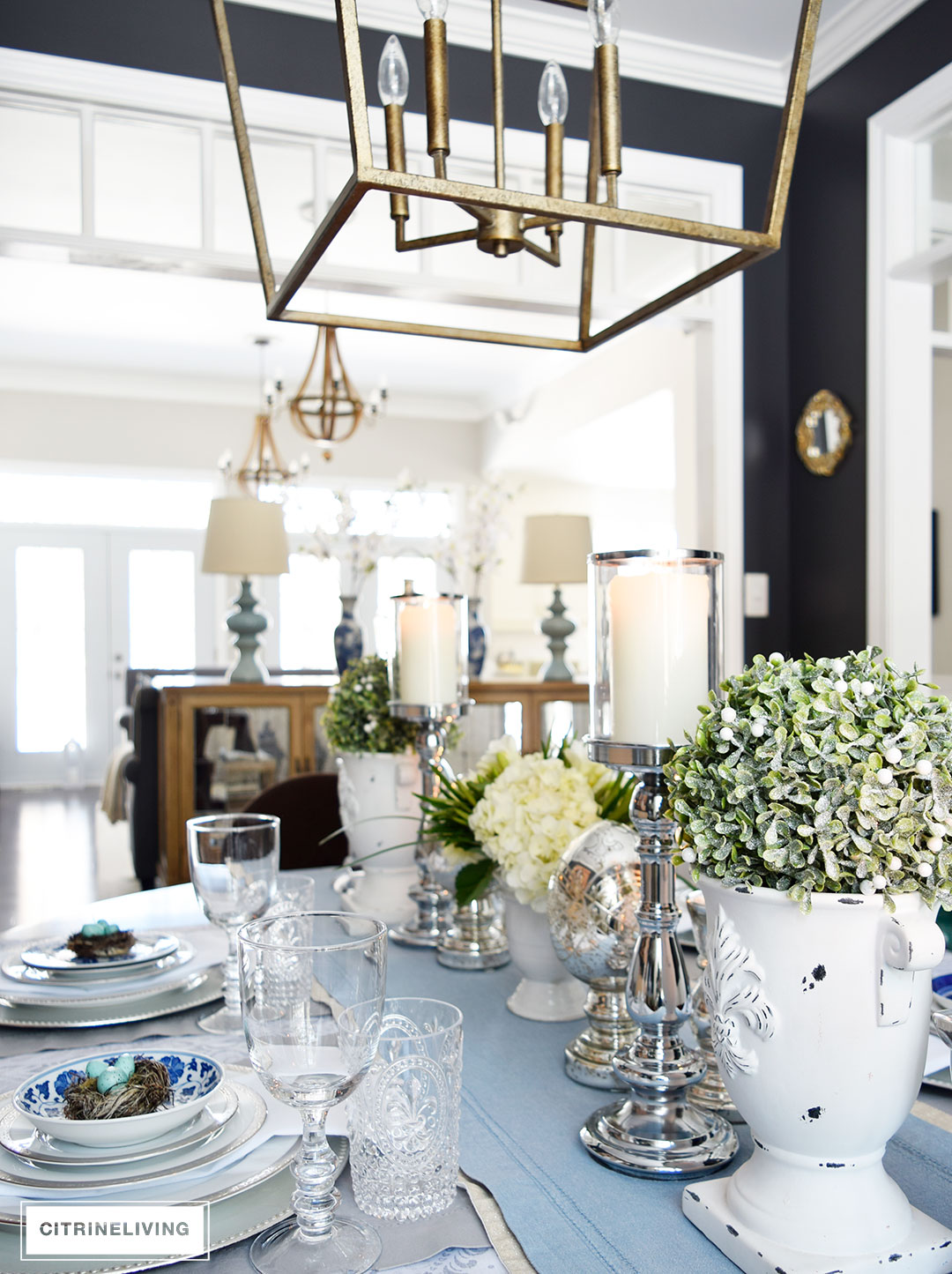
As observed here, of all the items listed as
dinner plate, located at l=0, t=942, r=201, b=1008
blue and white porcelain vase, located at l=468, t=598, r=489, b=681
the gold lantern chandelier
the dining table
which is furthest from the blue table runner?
blue and white porcelain vase, located at l=468, t=598, r=489, b=681

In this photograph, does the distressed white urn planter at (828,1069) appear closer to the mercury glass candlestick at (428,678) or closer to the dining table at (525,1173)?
the dining table at (525,1173)

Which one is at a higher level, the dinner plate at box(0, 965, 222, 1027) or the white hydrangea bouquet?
the white hydrangea bouquet

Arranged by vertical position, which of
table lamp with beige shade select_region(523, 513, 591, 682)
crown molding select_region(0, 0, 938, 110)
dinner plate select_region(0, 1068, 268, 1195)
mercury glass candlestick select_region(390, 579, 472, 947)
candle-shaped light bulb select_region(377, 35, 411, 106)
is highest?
crown molding select_region(0, 0, 938, 110)

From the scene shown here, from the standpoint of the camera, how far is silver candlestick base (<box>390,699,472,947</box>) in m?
1.42

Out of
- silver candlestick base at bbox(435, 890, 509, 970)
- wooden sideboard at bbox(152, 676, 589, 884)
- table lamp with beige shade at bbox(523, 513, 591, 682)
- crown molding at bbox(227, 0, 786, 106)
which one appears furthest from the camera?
table lamp with beige shade at bbox(523, 513, 591, 682)

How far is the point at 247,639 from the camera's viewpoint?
4.07 metres

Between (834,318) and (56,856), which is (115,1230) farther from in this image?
(56,856)

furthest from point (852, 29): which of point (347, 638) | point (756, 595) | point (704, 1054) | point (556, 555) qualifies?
point (704, 1054)

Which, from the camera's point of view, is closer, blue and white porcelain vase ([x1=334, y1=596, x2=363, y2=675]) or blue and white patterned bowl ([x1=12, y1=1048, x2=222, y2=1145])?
blue and white patterned bowl ([x1=12, y1=1048, x2=222, y2=1145])

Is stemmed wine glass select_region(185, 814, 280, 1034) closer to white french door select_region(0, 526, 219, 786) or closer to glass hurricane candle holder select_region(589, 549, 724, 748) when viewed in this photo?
glass hurricane candle holder select_region(589, 549, 724, 748)

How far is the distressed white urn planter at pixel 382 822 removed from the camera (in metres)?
1.55

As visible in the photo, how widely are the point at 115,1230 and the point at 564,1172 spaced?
1.05 ft

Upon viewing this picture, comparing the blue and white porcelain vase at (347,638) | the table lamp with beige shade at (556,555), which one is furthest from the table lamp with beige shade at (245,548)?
the table lamp with beige shade at (556,555)

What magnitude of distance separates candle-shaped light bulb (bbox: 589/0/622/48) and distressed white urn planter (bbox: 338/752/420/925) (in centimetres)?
103
